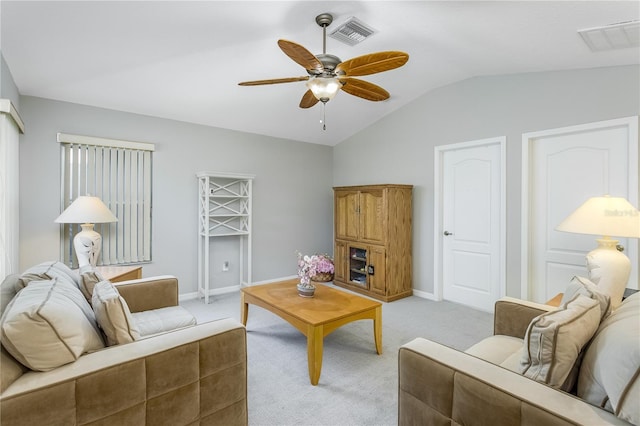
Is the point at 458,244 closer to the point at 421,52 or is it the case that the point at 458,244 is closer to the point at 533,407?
the point at 421,52

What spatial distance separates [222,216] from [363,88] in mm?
2777

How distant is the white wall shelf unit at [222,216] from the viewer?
4.13m

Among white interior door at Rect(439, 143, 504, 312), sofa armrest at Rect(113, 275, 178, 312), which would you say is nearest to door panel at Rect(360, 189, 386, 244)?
white interior door at Rect(439, 143, 504, 312)

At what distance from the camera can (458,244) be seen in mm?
4141

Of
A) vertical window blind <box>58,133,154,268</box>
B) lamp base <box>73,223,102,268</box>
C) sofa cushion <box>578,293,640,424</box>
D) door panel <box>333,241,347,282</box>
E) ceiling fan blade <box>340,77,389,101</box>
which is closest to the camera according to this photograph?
sofa cushion <box>578,293,640,424</box>

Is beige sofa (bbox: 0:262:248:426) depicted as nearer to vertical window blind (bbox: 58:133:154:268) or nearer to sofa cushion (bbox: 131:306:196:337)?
sofa cushion (bbox: 131:306:196:337)

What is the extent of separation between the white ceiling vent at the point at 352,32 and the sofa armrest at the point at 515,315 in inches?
91.1

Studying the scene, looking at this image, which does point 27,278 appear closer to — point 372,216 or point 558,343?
point 558,343

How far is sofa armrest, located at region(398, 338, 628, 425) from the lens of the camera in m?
1.01

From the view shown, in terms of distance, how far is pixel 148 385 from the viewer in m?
1.32

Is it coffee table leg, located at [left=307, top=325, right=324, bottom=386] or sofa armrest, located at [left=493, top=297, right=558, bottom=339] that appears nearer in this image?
sofa armrest, located at [left=493, top=297, right=558, bottom=339]

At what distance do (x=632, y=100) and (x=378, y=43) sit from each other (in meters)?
2.23

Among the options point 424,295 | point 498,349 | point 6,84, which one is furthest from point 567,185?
point 6,84

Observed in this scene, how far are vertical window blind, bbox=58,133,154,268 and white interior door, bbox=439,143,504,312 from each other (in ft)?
12.5
